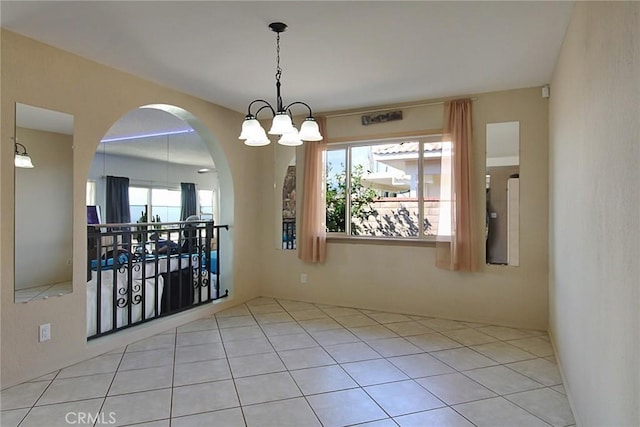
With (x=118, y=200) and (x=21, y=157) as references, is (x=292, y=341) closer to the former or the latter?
(x=21, y=157)

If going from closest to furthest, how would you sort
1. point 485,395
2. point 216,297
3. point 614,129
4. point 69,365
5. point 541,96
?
point 614,129 → point 485,395 → point 69,365 → point 541,96 → point 216,297

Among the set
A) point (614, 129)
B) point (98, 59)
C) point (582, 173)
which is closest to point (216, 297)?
point (98, 59)

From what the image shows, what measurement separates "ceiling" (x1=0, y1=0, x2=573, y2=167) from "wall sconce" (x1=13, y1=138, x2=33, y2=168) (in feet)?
2.58

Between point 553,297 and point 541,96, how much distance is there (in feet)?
6.42

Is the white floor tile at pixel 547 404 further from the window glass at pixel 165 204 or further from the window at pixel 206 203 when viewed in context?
the window glass at pixel 165 204

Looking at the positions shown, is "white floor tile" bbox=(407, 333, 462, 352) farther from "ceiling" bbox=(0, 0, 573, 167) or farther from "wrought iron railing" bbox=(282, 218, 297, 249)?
"ceiling" bbox=(0, 0, 573, 167)

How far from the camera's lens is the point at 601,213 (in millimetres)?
1568

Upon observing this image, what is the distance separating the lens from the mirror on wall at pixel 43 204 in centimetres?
267

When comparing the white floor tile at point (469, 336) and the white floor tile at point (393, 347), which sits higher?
the white floor tile at point (469, 336)

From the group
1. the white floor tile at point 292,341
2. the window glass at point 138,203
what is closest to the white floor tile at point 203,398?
the white floor tile at point 292,341

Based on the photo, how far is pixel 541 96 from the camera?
374cm

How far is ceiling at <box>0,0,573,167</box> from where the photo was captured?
7.52 ft

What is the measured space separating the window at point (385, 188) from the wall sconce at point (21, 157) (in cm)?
309

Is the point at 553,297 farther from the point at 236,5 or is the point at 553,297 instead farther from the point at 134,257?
the point at 134,257
